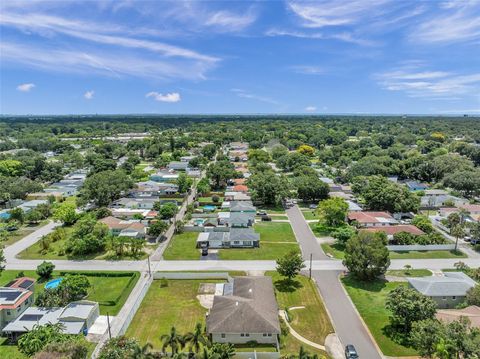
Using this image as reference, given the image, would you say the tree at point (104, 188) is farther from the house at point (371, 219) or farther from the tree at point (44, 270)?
the house at point (371, 219)

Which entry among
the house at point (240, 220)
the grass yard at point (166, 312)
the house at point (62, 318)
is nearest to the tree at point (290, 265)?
the grass yard at point (166, 312)

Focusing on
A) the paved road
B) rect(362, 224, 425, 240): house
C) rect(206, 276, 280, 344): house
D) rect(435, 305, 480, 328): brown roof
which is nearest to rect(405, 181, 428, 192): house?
rect(362, 224, 425, 240): house

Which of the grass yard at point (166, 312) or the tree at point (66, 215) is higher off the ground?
the tree at point (66, 215)

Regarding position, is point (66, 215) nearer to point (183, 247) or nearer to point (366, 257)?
point (183, 247)

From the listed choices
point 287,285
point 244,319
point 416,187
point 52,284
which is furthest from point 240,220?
point 416,187

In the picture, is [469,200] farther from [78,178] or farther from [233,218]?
[78,178]

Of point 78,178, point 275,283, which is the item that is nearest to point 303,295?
point 275,283

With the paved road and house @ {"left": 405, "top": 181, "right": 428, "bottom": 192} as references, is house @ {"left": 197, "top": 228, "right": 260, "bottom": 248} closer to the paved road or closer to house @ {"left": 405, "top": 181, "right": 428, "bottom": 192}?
the paved road
